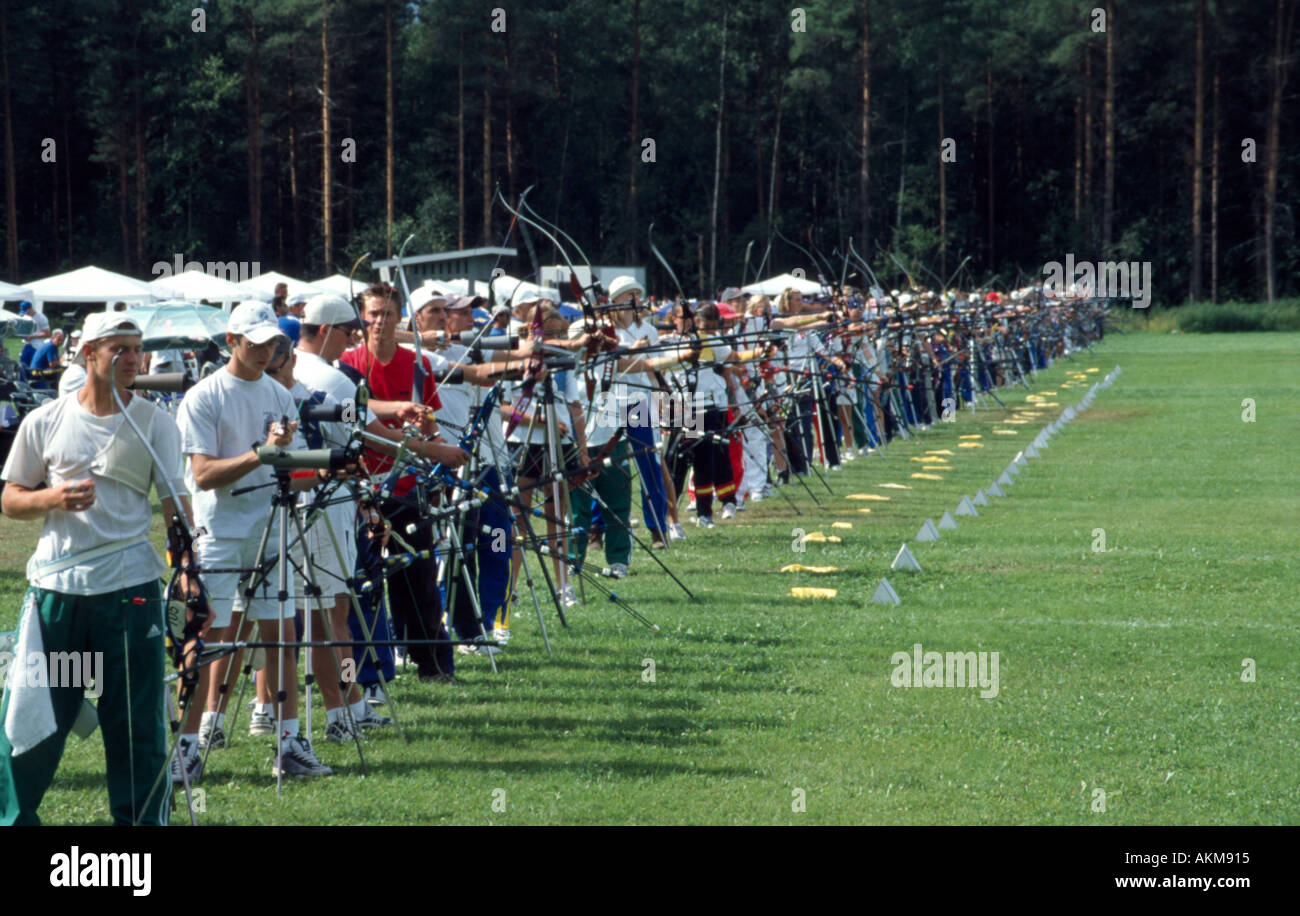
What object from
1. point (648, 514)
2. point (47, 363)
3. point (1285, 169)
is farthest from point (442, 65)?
point (648, 514)

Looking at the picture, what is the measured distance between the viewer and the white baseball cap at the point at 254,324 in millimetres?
6000

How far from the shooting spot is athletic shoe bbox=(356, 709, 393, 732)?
709cm

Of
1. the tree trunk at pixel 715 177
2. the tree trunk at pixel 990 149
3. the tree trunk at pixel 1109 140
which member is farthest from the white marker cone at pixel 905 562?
the tree trunk at pixel 990 149

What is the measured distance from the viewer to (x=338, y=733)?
6852mm

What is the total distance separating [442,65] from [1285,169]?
3427cm

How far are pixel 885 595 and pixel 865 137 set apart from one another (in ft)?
175

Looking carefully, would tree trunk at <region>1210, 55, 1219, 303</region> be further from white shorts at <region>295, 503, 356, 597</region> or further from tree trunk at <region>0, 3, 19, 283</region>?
white shorts at <region>295, 503, 356, 597</region>

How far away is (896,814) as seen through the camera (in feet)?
18.8

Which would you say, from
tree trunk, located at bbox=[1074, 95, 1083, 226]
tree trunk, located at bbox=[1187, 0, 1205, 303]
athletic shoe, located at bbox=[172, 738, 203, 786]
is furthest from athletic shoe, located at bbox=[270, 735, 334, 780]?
tree trunk, located at bbox=[1074, 95, 1083, 226]

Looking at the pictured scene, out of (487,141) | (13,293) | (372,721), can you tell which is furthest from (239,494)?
(487,141)

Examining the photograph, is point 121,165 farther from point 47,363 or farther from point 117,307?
point 47,363

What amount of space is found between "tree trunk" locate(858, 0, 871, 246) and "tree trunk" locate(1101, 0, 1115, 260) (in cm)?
924

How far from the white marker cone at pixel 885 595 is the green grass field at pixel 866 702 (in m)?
0.09
